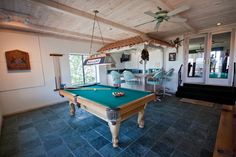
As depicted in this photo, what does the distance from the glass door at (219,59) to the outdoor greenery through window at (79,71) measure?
5.28m

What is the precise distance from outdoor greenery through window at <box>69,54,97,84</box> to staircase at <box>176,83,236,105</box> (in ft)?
14.2

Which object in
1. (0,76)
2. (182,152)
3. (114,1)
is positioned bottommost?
(182,152)

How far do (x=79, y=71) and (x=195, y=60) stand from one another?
17.5 ft

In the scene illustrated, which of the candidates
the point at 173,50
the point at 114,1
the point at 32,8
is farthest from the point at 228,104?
the point at 32,8

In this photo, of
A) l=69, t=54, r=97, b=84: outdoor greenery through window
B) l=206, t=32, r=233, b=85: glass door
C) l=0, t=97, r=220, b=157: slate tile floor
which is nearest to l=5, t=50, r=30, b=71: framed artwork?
l=0, t=97, r=220, b=157: slate tile floor

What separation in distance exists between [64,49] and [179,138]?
4.88 meters

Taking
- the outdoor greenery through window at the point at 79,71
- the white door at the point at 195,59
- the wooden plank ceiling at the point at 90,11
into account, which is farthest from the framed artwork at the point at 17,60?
the white door at the point at 195,59

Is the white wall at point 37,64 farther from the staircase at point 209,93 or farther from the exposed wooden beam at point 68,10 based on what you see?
the staircase at point 209,93

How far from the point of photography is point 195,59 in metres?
4.81

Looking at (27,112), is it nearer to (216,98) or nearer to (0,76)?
(0,76)

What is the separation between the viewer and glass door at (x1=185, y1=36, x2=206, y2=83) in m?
4.64

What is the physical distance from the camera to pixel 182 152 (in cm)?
180

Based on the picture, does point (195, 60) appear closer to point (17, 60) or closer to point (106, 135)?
point (106, 135)

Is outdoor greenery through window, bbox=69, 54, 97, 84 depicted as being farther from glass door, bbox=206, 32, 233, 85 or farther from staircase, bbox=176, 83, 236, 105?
glass door, bbox=206, 32, 233, 85
